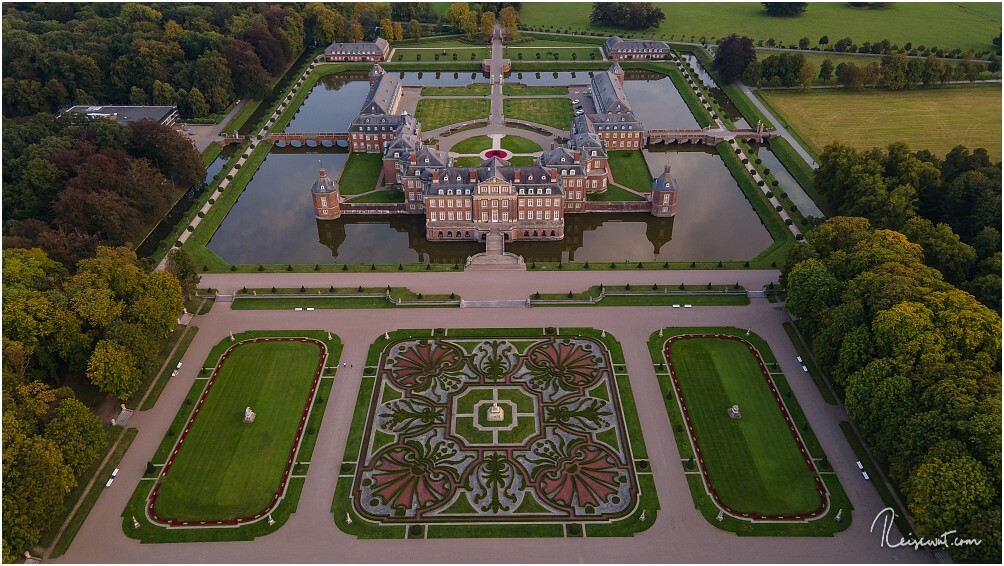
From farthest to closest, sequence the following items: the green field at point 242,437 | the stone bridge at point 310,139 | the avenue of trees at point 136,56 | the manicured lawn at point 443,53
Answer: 1. the manicured lawn at point 443,53
2. the avenue of trees at point 136,56
3. the stone bridge at point 310,139
4. the green field at point 242,437

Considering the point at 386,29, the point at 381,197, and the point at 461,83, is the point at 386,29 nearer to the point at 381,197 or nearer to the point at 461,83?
the point at 461,83

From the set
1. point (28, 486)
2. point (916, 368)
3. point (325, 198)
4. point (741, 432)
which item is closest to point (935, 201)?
point (916, 368)

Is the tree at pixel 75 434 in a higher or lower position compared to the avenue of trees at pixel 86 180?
lower

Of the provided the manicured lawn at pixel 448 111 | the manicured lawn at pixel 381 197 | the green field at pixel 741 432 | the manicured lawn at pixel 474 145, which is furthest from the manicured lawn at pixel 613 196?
the manicured lawn at pixel 448 111

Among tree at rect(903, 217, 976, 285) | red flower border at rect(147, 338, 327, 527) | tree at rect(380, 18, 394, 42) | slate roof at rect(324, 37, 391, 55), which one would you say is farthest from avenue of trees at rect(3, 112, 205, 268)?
tree at rect(903, 217, 976, 285)

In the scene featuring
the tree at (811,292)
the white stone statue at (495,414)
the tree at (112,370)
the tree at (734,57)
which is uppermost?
the tree at (734,57)

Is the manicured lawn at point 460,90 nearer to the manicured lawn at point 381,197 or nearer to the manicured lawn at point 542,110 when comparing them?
the manicured lawn at point 542,110

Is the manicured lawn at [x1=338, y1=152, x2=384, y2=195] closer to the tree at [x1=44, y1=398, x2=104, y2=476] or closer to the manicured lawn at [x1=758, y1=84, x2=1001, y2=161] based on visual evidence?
the tree at [x1=44, y1=398, x2=104, y2=476]
